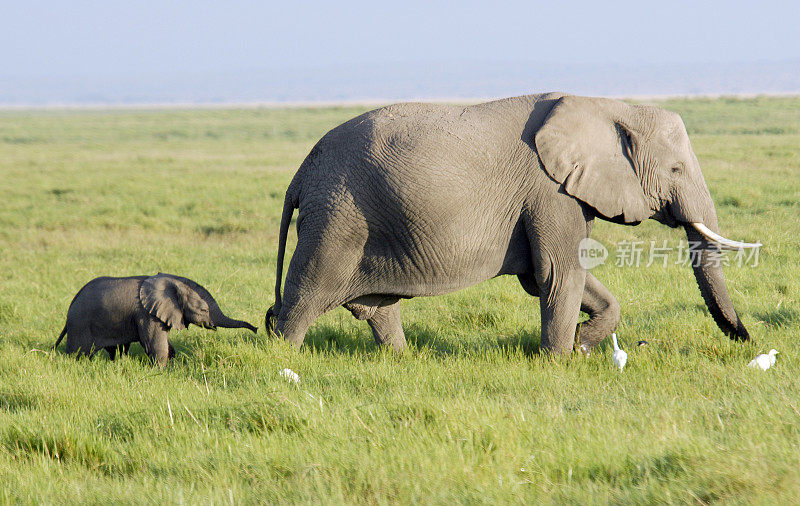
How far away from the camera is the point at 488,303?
25.2 ft

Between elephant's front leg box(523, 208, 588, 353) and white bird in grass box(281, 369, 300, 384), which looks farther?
elephant's front leg box(523, 208, 588, 353)

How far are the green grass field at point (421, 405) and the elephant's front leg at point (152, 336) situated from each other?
17 cm

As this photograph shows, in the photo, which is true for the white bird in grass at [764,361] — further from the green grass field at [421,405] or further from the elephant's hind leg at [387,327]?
the elephant's hind leg at [387,327]

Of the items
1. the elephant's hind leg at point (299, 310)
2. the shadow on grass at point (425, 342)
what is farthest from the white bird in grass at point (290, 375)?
the shadow on grass at point (425, 342)

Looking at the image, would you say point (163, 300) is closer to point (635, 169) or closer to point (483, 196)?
point (483, 196)

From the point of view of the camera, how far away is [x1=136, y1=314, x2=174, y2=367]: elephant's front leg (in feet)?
19.7

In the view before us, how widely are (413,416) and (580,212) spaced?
200cm

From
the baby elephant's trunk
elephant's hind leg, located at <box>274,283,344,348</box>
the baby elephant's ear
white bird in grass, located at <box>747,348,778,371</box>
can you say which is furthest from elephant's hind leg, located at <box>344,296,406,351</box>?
white bird in grass, located at <box>747,348,778,371</box>

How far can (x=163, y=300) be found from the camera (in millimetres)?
6000

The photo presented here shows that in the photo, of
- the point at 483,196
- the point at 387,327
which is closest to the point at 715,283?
the point at 483,196

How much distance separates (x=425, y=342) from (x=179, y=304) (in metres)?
2.01

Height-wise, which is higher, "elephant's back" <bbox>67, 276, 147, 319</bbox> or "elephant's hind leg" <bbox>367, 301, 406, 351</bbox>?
"elephant's back" <bbox>67, 276, 147, 319</bbox>

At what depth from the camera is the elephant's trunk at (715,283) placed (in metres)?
5.78

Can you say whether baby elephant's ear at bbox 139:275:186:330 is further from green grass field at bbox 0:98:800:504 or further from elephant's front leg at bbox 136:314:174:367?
green grass field at bbox 0:98:800:504
